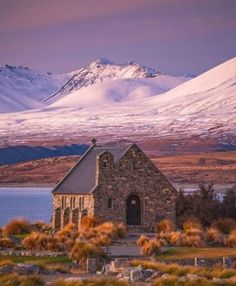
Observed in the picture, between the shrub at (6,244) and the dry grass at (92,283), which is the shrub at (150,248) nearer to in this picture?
the shrub at (6,244)

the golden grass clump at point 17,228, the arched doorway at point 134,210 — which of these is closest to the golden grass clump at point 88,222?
the arched doorway at point 134,210

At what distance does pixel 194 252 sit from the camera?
39469 mm

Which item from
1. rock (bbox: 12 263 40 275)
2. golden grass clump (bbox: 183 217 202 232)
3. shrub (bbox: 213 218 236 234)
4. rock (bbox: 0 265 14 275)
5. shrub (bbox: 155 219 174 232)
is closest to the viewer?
rock (bbox: 0 265 14 275)

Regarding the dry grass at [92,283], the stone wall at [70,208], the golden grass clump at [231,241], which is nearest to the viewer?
the dry grass at [92,283]

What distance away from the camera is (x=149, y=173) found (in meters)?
51.1

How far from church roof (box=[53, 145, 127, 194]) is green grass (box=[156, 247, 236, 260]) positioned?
408 inches

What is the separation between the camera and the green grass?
3794 centimetres

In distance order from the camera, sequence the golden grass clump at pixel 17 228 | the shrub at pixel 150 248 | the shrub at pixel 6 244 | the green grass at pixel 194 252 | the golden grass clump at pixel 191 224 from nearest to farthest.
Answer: the green grass at pixel 194 252 < the shrub at pixel 150 248 < the shrub at pixel 6 244 < the golden grass clump at pixel 191 224 < the golden grass clump at pixel 17 228

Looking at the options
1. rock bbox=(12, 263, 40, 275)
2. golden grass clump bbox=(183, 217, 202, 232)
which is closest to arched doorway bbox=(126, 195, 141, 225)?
golden grass clump bbox=(183, 217, 202, 232)

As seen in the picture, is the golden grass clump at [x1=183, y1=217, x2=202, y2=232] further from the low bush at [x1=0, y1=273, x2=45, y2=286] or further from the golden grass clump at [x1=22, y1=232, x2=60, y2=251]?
the low bush at [x1=0, y1=273, x2=45, y2=286]

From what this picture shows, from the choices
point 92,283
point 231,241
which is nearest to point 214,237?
point 231,241

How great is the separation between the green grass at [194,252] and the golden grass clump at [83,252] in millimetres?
2435

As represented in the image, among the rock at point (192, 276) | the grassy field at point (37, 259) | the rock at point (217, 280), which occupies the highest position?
the grassy field at point (37, 259)

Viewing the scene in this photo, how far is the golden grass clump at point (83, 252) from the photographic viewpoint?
1405 inches
